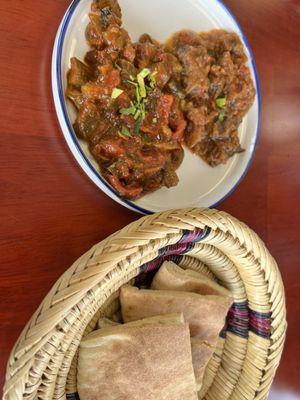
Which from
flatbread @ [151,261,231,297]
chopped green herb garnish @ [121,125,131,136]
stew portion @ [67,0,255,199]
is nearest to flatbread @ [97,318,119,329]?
flatbread @ [151,261,231,297]

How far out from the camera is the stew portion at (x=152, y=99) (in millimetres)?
1453

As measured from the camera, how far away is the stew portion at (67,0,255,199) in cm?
145

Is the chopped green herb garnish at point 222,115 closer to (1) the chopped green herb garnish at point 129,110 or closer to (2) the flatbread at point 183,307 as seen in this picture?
(1) the chopped green herb garnish at point 129,110

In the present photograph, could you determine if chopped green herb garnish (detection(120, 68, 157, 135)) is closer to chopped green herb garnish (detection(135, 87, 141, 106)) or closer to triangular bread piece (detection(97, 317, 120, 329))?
chopped green herb garnish (detection(135, 87, 141, 106))

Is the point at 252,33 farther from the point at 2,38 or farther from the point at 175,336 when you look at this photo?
the point at 175,336

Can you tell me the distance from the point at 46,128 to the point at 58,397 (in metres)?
0.82

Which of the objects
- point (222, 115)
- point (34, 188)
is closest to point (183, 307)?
point (34, 188)

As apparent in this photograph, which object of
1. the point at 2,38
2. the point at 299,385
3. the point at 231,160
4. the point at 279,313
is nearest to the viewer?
the point at 2,38

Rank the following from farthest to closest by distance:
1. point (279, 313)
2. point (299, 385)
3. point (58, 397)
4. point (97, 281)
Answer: point (299, 385), point (279, 313), point (58, 397), point (97, 281)

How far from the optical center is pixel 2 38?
53.7 inches

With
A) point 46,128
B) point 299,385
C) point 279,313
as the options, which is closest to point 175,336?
point 279,313

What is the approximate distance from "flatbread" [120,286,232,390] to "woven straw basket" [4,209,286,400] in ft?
0.20

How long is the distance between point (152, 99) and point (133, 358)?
88 cm

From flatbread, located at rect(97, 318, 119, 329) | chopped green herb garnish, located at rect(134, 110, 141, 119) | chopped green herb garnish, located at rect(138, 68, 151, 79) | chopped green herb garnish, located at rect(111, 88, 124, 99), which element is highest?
chopped green herb garnish, located at rect(138, 68, 151, 79)
